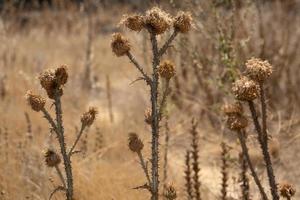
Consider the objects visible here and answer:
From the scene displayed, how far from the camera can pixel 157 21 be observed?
176 cm

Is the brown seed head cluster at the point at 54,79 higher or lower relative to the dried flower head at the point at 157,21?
lower

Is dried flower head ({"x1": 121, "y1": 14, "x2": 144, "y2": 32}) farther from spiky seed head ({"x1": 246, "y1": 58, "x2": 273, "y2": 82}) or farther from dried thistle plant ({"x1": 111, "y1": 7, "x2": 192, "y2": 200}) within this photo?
spiky seed head ({"x1": 246, "y1": 58, "x2": 273, "y2": 82})

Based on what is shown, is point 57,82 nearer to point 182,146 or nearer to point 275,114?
point 182,146

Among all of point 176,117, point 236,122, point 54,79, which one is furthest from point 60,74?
point 176,117

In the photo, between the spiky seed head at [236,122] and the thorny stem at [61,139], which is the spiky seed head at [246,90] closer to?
the spiky seed head at [236,122]

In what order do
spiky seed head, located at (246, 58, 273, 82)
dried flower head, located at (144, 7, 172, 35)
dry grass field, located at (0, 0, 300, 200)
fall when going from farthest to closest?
dry grass field, located at (0, 0, 300, 200) < dried flower head, located at (144, 7, 172, 35) < spiky seed head, located at (246, 58, 273, 82)

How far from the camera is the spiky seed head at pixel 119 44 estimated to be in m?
1.85

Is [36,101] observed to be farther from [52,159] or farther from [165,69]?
[165,69]

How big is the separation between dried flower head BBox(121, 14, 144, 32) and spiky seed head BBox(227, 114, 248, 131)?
14.8 inches

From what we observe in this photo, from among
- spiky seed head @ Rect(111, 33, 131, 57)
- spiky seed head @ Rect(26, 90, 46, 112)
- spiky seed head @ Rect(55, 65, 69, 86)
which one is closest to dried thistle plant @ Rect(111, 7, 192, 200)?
spiky seed head @ Rect(111, 33, 131, 57)

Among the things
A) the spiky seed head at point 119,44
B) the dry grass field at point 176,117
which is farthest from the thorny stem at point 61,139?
the spiky seed head at point 119,44

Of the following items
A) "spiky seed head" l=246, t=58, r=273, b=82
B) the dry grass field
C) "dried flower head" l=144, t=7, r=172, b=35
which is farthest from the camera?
the dry grass field

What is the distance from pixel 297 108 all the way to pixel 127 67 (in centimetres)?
260

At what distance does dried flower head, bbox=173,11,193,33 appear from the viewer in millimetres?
1807
